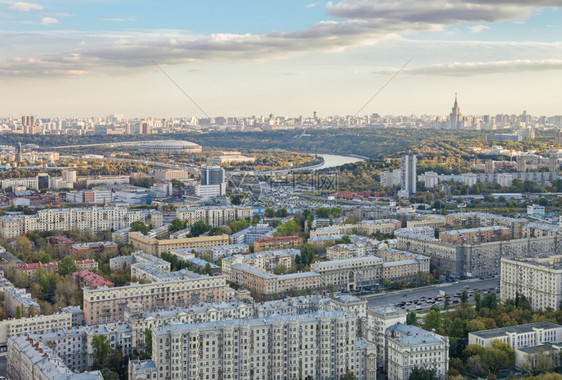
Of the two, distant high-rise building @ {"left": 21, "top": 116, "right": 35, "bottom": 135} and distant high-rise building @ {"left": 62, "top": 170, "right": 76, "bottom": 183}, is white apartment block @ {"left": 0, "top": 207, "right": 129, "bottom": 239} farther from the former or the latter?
distant high-rise building @ {"left": 21, "top": 116, "right": 35, "bottom": 135}

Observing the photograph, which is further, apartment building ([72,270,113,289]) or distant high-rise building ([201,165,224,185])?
distant high-rise building ([201,165,224,185])

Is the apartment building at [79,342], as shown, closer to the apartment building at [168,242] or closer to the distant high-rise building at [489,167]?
the apartment building at [168,242]

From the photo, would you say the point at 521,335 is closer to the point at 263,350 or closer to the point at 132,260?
the point at 263,350

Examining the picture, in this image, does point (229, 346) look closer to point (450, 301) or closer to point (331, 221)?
point (450, 301)

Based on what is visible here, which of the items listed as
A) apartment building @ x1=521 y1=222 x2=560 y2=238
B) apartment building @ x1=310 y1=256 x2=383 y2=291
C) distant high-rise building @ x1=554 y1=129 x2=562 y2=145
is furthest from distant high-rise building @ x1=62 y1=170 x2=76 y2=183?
distant high-rise building @ x1=554 y1=129 x2=562 y2=145

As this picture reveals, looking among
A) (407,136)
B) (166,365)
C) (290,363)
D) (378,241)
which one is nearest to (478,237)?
(378,241)
